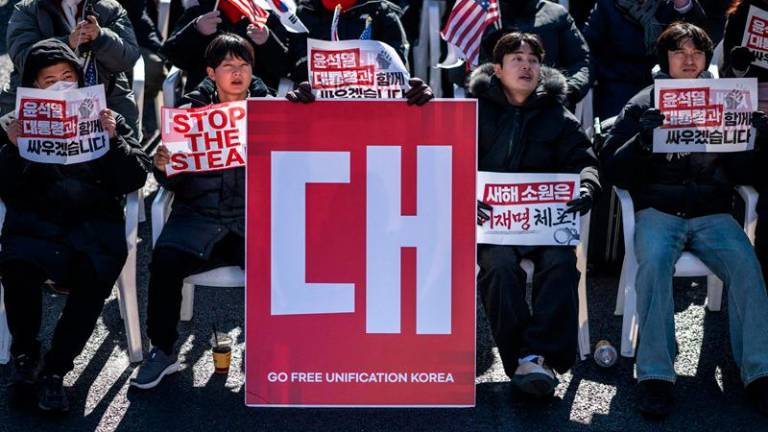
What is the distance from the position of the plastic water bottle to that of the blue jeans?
0.93 ft

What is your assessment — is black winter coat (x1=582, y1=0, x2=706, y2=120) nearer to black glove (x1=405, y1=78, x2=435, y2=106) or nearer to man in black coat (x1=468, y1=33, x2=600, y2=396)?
man in black coat (x1=468, y1=33, x2=600, y2=396)

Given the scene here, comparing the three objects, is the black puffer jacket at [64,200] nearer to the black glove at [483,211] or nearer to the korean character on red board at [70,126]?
the korean character on red board at [70,126]

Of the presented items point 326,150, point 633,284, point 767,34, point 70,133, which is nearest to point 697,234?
point 633,284

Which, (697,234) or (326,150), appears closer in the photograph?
(326,150)

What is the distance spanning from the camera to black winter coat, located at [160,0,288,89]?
7.16 meters

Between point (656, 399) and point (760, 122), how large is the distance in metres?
1.36

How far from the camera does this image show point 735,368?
20.6 ft

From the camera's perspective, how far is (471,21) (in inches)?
279

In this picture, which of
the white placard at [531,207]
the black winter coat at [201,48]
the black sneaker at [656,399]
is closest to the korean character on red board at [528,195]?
the white placard at [531,207]

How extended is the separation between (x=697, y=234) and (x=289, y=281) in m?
1.90

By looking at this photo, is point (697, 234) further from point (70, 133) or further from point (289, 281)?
point (70, 133)

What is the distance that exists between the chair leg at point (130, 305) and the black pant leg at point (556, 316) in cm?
179

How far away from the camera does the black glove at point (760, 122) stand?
613 centimetres

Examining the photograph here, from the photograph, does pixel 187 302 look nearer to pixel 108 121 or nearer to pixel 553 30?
pixel 108 121
